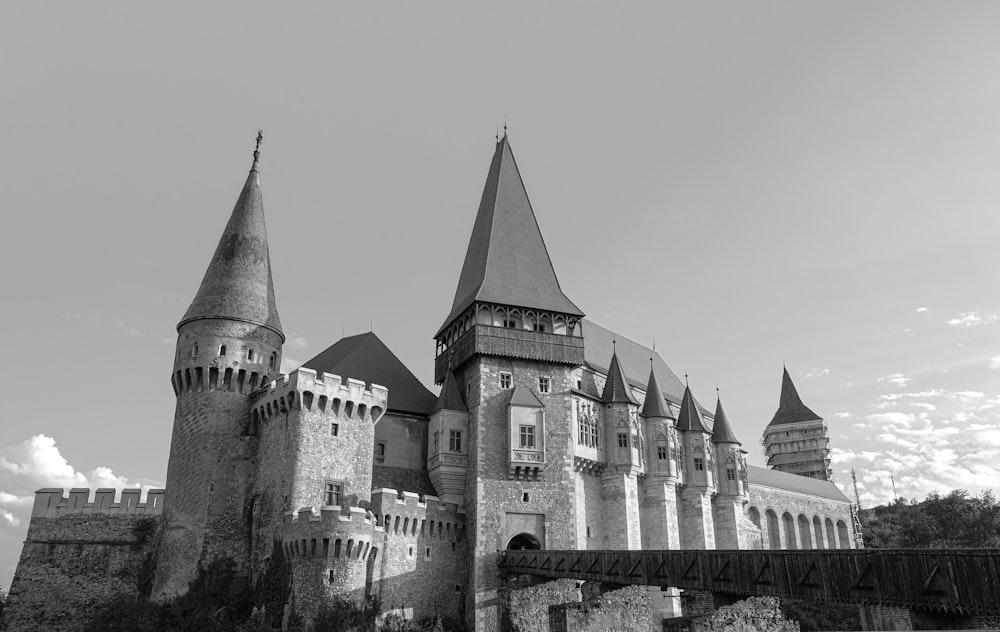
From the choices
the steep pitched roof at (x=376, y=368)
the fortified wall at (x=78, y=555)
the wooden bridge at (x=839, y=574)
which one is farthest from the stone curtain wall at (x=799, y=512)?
the fortified wall at (x=78, y=555)

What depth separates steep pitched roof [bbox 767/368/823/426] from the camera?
9456cm

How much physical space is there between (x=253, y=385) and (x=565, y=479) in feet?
54.4

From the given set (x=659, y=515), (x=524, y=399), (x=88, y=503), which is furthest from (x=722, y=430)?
(x=88, y=503)

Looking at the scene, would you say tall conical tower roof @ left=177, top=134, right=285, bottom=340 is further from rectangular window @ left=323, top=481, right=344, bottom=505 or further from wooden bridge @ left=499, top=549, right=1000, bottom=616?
wooden bridge @ left=499, top=549, right=1000, bottom=616

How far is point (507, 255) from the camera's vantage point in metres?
44.7

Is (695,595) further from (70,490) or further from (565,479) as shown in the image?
(70,490)

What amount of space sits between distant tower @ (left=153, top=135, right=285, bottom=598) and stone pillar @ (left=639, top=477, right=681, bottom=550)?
21941 mm

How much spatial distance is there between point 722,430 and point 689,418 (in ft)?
12.5

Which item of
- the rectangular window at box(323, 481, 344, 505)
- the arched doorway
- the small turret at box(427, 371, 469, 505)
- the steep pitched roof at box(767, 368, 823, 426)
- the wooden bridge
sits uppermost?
the steep pitched roof at box(767, 368, 823, 426)

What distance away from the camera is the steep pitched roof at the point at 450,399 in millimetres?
39812

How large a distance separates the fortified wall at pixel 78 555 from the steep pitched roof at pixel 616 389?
964 inches

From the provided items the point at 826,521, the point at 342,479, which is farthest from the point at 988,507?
the point at 342,479

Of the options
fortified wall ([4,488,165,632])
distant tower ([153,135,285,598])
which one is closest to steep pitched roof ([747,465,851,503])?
distant tower ([153,135,285,598])

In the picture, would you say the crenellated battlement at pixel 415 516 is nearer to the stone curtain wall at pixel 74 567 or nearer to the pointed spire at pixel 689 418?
the stone curtain wall at pixel 74 567
